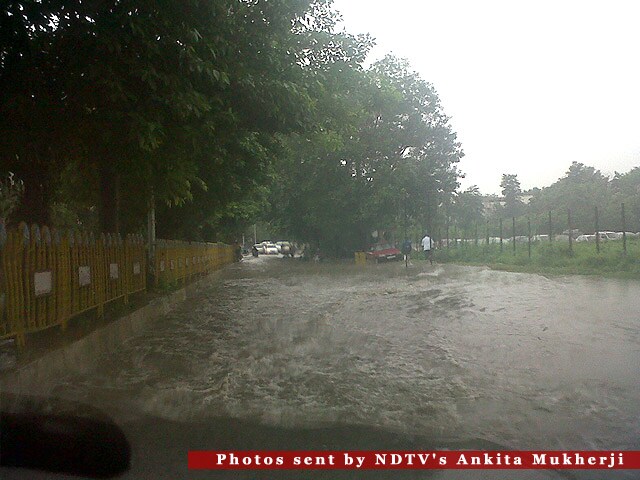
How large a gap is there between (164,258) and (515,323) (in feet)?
31.2

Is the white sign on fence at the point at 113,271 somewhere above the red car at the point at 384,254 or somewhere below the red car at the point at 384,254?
above

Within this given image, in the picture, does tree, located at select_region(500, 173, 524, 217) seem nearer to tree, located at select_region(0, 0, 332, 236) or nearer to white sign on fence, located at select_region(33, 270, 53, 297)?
tree, located at select_region(0, 0, 332, 236)

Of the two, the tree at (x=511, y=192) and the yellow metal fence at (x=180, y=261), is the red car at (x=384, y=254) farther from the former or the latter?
the tree at (x=511, y=192)

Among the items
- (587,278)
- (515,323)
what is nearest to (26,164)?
(515,323)

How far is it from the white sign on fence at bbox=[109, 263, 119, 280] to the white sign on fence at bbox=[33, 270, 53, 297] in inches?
120

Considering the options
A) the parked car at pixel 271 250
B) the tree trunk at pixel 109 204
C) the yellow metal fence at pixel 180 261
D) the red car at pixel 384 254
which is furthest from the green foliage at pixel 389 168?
the parked car at pixel 271 250

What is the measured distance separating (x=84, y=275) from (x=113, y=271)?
6.37 feet

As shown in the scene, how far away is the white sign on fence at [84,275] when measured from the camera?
7.83 m

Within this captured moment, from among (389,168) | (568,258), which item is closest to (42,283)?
(568,258)

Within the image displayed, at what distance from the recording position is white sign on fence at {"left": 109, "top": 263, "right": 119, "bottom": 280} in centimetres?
975

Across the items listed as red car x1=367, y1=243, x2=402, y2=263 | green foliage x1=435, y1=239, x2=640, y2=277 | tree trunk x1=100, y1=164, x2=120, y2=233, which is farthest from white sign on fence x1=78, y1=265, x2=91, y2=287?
red car x1=367, y1=243, x2=402, y2=263

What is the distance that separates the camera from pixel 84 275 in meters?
8.02

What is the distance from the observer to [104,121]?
280 inches

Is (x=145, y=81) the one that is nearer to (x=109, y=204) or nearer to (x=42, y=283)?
(x=42, y=283)
